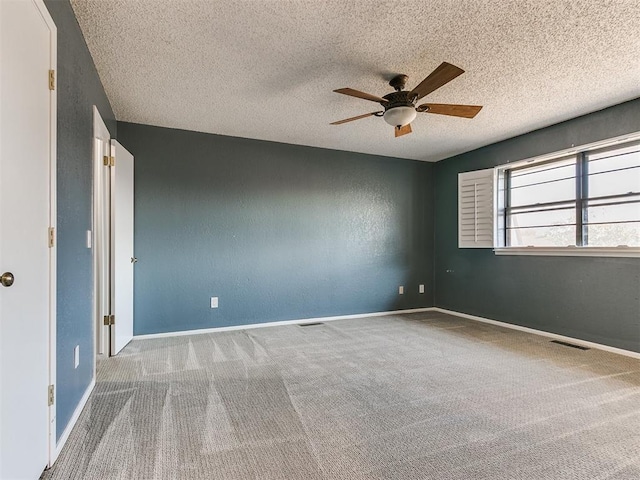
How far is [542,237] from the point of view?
3906 mm

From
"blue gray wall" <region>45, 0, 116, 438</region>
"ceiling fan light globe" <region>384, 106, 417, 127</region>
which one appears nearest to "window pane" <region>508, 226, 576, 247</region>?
"ceiling fan light globe" <region>384, 106, 417, 127</region>

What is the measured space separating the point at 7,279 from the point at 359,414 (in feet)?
6.04

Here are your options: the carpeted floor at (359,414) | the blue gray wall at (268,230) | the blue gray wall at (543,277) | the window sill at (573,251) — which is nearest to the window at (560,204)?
the window sill at (573,251)

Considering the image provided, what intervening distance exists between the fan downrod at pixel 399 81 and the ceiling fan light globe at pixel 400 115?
0.22 meters

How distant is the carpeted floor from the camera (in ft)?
5.06

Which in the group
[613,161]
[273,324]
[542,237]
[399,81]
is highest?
[399,81]

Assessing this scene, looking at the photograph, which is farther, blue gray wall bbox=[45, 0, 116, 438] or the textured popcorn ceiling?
the textured popcorn ceiling

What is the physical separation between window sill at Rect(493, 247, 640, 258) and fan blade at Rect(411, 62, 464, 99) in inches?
98.5

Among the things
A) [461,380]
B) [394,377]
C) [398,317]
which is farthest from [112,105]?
[398,317]

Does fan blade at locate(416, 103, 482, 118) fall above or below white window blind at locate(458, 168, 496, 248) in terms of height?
above

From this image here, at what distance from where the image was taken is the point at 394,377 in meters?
2.57

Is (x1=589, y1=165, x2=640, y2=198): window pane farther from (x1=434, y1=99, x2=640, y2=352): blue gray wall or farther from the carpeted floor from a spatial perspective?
the carpeted floor

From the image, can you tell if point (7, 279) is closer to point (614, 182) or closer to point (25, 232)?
point (25, 232)

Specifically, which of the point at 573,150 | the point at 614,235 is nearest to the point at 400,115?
the point at 573,150
